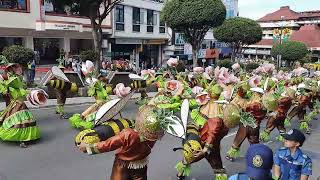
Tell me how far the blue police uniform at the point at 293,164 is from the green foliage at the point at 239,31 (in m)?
26.2

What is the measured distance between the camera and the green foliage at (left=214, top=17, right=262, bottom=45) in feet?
98.8

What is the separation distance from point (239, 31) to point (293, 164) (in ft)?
86.6

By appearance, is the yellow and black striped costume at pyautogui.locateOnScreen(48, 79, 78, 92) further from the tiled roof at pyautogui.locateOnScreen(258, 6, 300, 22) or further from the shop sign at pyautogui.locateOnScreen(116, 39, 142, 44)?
the tiled roof at pyautogui.locateOnScreen(258, 6, 300, 22)

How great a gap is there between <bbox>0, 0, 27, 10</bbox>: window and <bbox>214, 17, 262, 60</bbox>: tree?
46.9 ft

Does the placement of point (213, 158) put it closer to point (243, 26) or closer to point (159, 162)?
point (159, 162)

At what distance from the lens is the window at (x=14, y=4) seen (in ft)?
74.7

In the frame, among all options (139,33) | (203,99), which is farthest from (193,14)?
(203,99)

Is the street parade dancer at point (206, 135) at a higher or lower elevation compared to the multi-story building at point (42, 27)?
lower

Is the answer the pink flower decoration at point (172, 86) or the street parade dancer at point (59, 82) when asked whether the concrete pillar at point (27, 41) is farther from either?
the pink flower decoration at point (172, 86)

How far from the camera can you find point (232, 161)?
8406 mm

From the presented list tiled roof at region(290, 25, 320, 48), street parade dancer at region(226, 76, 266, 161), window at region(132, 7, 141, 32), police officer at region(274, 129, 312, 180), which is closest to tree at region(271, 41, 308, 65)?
window at region(132, 7, 141, 32)

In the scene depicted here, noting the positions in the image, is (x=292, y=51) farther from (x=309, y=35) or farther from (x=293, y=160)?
(x=293, y=160)

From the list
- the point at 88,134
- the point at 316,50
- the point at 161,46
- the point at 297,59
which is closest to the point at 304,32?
the point at 316,50

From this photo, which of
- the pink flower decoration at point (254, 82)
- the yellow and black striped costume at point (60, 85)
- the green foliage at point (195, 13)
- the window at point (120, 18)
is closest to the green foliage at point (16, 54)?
the yellow and black striped costume at point (60, 85)
